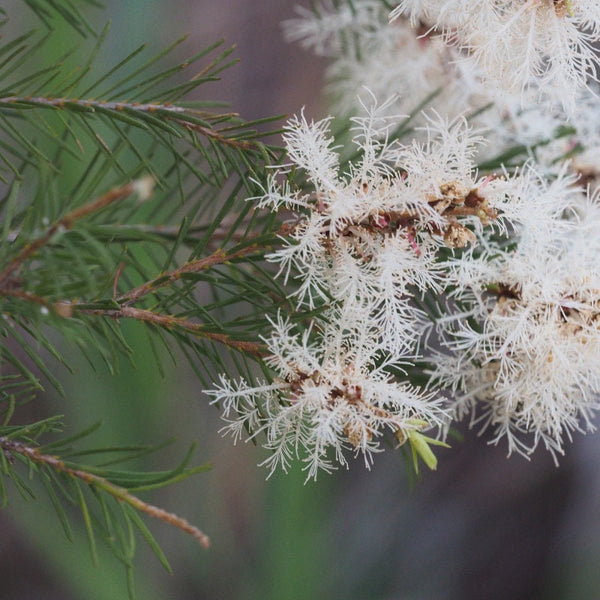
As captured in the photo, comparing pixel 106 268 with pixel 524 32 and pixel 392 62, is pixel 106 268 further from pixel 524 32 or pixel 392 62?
pixel 392 62

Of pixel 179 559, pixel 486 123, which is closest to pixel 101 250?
pixel 486 123

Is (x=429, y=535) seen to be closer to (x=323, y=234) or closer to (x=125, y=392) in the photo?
(x=125, y=392)

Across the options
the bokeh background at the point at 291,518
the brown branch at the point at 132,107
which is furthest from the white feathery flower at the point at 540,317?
the bokeh background at the point at 291,518

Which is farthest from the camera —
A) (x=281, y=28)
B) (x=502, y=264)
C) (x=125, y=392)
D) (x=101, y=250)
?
(x=281, y=28)

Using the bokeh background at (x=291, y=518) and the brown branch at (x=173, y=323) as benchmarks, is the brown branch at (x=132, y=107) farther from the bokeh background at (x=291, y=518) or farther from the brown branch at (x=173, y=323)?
the bokeh background at (x=291, y=518)

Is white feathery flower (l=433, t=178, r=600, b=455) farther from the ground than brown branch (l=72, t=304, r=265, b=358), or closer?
closer

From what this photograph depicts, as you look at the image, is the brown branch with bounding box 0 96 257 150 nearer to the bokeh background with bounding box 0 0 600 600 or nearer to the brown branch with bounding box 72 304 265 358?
the brown branch with bounding box 72 304 265 358

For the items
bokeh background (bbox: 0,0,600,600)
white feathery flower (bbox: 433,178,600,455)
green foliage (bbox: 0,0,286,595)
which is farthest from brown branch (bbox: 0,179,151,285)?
bokeh background (bbox: 0,0,600,600)
